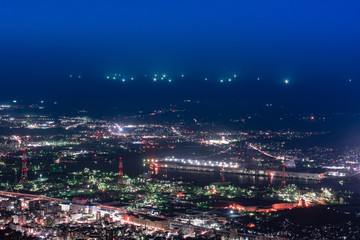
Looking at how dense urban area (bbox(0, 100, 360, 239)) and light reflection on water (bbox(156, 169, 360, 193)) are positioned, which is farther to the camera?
light reflection on water (bbox(156, 169, 360, 193))

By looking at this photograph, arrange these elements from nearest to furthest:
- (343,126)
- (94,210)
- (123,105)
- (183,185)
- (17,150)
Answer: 1. (94,210)
2. (183,185)
3. (17,150)
4. (343,126)
5. (123,105)

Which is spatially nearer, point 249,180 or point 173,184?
point 173,184

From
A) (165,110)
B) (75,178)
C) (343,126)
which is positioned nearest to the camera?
(75,178)

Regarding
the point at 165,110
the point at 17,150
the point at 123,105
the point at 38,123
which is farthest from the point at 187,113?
the point at 17,150

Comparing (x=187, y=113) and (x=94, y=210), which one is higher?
(x=187, y=113)

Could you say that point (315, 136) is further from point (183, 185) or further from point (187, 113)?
point (183, 185)

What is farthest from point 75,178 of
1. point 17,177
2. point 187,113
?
point 187,113

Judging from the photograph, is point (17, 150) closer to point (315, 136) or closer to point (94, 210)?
point (94, 210)

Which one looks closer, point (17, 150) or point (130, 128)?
point (17, 150)

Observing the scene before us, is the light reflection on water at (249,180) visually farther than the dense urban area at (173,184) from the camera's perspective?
Yes
